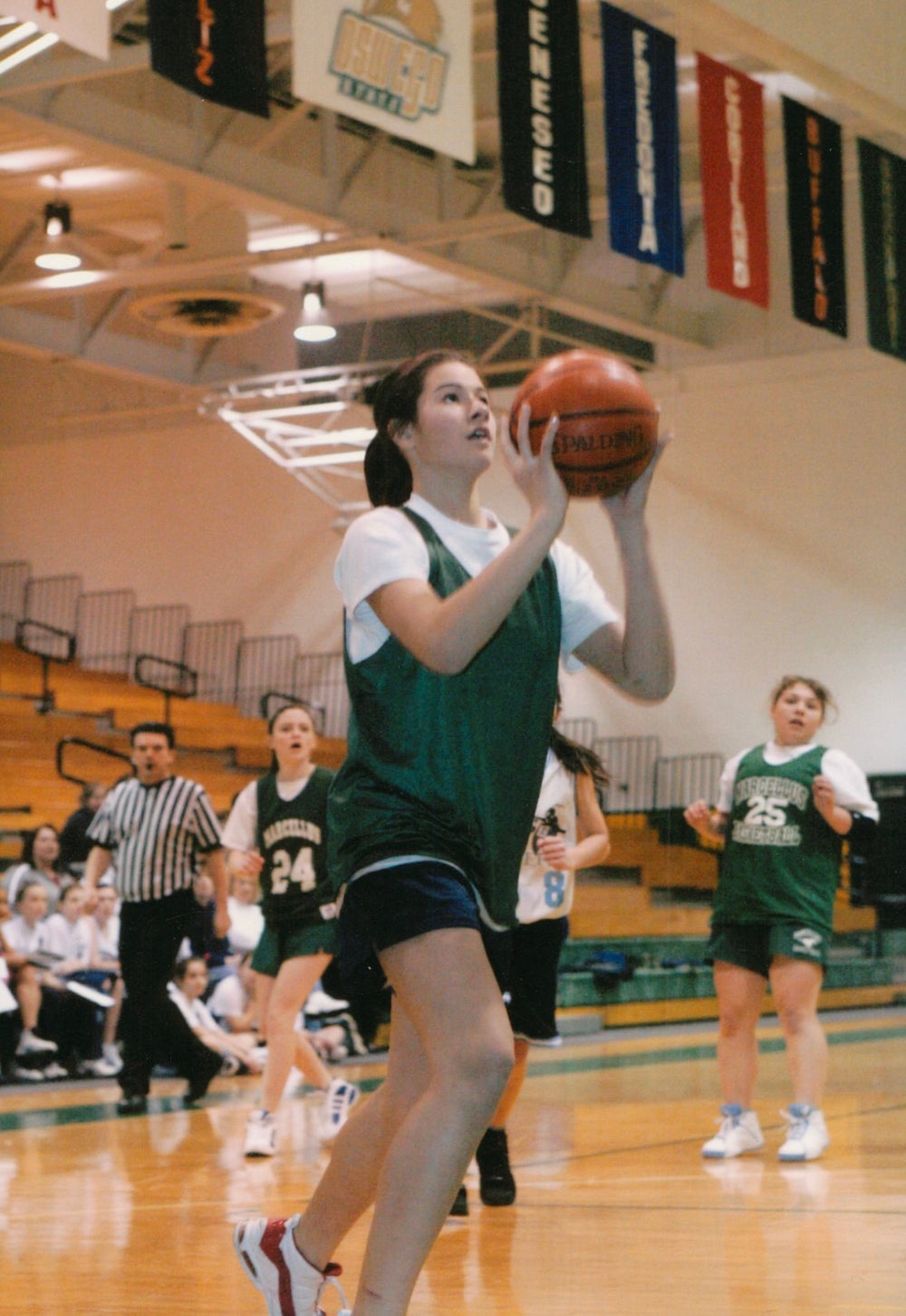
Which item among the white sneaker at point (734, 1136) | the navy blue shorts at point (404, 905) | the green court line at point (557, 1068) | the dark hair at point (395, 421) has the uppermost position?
the dark hair at point (395, 421)

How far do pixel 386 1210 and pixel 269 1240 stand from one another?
1.87 feet

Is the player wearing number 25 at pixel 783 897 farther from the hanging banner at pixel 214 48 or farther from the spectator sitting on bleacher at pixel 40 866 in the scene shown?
the spectator sitting on bleacher at pixel 40 866

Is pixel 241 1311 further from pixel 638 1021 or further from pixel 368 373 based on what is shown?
pixel 368 373

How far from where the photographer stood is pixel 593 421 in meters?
3.07

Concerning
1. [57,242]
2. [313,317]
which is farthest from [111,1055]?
[313,317]

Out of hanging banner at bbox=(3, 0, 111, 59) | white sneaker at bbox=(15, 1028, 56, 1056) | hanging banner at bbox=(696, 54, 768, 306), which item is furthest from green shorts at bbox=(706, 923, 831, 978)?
hanging banner at bbox=(696, 54, 768, 306)

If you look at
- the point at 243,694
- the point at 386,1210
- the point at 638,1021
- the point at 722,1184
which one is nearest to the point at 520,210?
the point at 722,1184

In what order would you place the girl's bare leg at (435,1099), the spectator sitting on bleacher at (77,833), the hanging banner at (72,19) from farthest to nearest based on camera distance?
the spectator sitting on bleacher at (77,833), the hanging banner at (72,19), the girl's bare leg at (435,1099)

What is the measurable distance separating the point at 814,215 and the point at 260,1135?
7303mm

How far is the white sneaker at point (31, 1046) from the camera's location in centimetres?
977

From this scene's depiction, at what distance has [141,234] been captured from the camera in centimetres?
1969

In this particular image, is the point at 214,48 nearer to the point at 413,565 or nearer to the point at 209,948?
the point at 209,948

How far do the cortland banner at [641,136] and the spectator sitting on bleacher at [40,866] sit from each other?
191 inches

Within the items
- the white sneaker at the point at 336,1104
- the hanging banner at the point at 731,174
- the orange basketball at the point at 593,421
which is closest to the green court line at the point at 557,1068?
the white sneaker at the point at 336,1104
